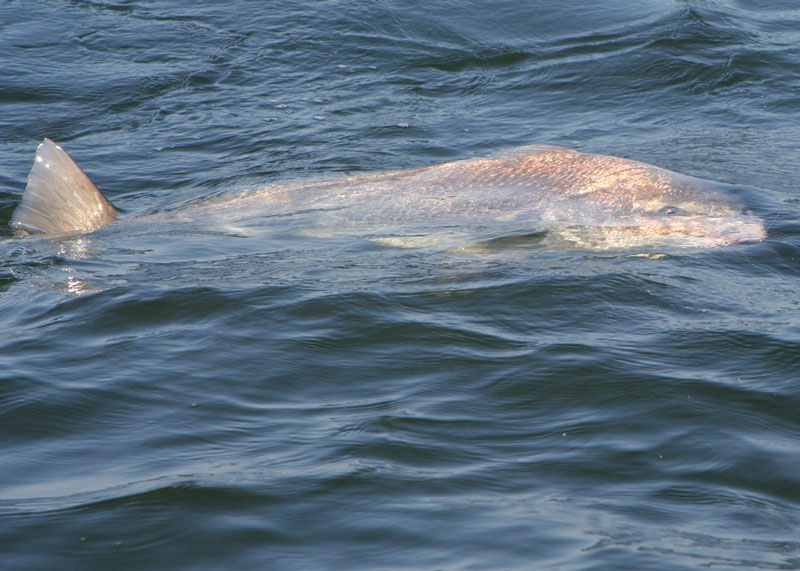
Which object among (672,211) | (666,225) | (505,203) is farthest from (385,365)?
(672,211)

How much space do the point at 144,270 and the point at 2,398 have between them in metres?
1.84

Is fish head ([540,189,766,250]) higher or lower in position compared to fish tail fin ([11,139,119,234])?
lower

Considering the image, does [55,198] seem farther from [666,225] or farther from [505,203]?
[666,225]

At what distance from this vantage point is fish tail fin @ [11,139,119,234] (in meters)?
6.48

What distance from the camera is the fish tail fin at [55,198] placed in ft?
21.2

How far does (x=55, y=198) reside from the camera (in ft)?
21.6

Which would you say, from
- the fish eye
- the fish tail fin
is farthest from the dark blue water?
the fish eye

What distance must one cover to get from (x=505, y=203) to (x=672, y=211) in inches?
41.0

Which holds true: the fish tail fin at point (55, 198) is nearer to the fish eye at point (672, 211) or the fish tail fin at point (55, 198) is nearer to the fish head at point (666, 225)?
the fish head at point (666, 225)

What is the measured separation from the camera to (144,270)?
6020mm

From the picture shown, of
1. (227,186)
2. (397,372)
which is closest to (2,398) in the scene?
(397,372)

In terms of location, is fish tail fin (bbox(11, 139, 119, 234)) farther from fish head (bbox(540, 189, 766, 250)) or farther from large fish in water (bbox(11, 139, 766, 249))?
fish head (bbox(540, 189, 766, 250))

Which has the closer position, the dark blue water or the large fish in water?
the dark blue water

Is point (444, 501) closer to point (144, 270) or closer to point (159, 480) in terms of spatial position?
point (159, 480)
